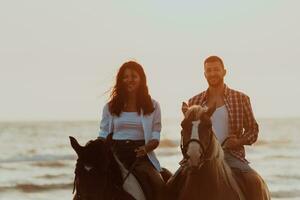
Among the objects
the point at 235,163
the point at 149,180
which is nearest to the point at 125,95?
the point at 149,180

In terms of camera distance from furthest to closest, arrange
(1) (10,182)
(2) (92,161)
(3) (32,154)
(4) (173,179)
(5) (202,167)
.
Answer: (3) (32,154), (1) (10,182), (4) (173,179), (5) (202,167), (2) (92,161)

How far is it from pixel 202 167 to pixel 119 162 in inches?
41.4

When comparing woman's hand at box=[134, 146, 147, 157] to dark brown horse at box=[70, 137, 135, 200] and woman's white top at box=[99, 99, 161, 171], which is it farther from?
dark brown horse at box=[70, 137, 135, 200]

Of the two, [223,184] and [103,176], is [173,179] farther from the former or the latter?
[103,176]

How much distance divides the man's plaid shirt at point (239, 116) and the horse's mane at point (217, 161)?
604 mm

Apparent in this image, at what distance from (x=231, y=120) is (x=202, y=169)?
1.47 metres

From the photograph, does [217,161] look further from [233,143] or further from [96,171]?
[96,171]

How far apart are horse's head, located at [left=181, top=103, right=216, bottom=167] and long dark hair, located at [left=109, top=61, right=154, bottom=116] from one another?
1019 mm

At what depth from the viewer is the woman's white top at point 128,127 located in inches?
421

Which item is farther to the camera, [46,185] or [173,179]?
[46,185]

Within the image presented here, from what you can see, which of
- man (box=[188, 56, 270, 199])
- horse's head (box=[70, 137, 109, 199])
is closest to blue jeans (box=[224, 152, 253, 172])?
man (box=[188, 56, 270, 199])

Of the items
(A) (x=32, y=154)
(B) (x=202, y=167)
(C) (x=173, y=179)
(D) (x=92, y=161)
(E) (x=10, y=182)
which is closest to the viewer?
(D) (x=92, y=161)

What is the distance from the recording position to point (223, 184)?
10.5m

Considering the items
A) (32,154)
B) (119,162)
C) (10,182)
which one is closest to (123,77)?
(119,162)
